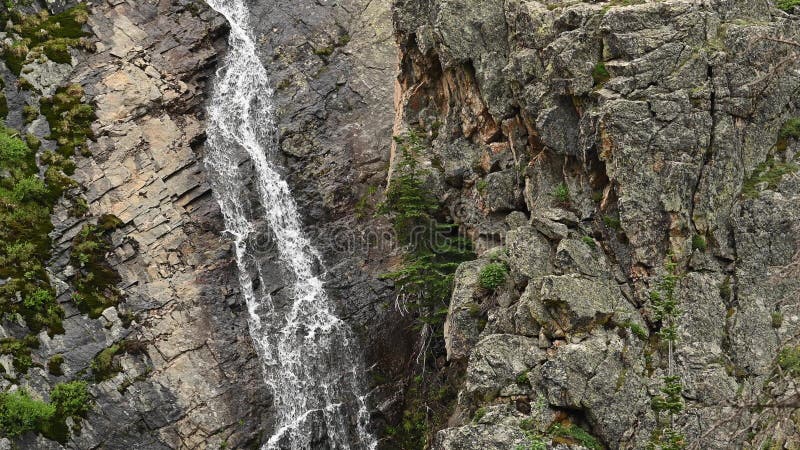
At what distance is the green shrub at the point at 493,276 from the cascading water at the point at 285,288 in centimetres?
707

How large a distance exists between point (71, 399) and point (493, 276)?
43.5 ft

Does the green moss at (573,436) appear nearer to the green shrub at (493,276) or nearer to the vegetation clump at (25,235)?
the green shrub at (493,276)

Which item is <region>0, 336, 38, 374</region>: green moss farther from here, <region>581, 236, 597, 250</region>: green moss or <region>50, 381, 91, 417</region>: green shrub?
<region>581, 236, 597, 250</region>: green moss

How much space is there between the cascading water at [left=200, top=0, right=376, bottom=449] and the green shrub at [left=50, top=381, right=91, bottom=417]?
18.2ft

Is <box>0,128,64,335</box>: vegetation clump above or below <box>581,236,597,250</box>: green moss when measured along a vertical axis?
above

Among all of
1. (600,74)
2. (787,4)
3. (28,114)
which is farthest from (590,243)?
(28,114)

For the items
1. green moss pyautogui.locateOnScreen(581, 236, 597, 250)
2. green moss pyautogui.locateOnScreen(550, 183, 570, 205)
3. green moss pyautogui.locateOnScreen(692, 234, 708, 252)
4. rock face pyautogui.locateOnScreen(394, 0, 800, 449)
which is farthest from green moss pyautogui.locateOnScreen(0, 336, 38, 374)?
green moss pyautogui.locateOnScreen(692, 234, 708, 252)

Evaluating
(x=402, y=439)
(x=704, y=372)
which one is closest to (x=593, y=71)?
(x=704, y=372)

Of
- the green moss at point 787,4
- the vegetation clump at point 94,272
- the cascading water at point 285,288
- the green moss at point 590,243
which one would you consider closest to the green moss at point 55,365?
the vegetation clump at point 94,272

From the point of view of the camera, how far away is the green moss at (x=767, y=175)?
19578 millimetres

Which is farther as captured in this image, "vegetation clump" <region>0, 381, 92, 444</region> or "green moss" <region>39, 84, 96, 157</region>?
"green moss" <region>39, 84, 96, 157</region>

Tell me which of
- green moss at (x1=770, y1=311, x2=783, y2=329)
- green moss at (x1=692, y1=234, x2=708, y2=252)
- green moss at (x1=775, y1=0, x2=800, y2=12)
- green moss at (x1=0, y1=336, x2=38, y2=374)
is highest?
green moss at (x1=775, y1=0, x2=800, y2=12)

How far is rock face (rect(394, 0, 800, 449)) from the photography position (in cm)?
1853

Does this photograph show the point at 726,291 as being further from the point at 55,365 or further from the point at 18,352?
the point at 18,352
